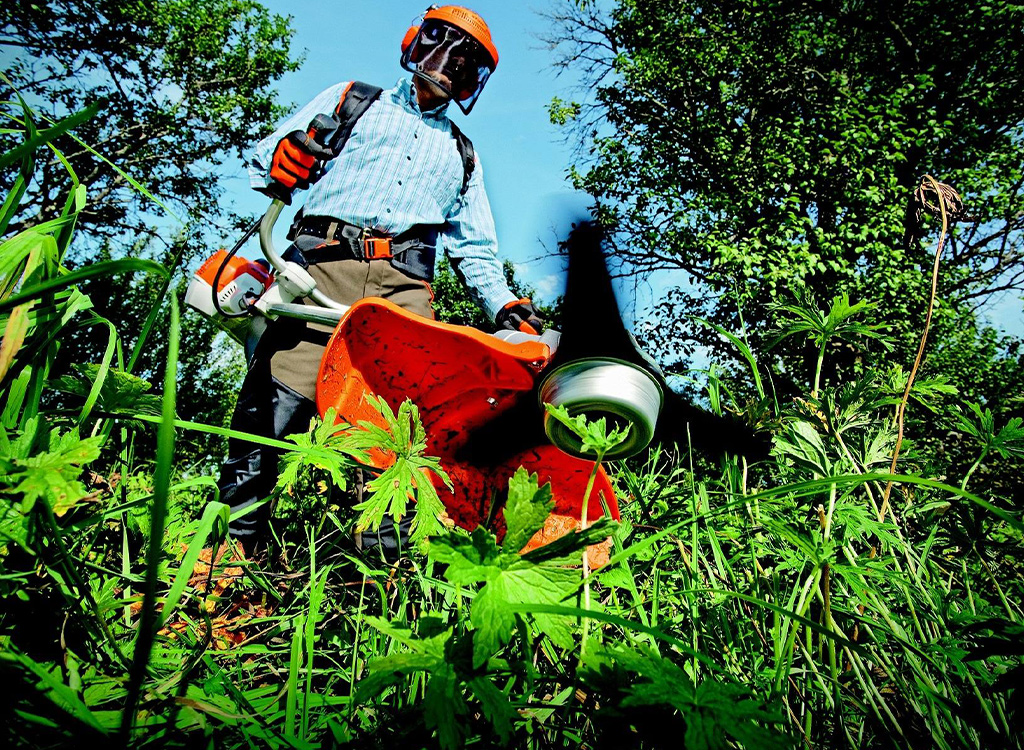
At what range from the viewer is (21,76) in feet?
30.5

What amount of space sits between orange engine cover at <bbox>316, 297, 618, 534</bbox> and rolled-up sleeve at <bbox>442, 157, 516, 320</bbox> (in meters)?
1.11

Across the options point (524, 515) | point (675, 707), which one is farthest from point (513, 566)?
point (675, 707)

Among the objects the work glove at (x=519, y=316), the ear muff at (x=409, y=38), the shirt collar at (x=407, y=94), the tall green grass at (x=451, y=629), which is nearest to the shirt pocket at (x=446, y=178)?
the shirt collar at (x=407, y=94)

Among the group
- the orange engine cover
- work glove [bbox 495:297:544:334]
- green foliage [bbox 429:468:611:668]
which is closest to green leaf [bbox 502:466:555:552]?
green foliage [bbox 429:468:611:668]

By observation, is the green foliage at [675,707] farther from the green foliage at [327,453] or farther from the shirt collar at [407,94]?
the shirt collar at [407,94]

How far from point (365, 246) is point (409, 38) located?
138cm

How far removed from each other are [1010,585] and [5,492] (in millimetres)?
1711

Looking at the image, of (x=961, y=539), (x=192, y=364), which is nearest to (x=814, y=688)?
(x=961, y=539)

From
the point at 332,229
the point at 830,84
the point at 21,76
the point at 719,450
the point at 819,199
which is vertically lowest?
the point at 719,450

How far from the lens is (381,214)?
2359 mm

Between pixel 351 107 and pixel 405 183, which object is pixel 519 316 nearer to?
pixel 405 183

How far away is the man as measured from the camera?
2.02 meters

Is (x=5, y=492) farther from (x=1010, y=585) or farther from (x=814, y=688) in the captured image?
(x=1010, y=585)

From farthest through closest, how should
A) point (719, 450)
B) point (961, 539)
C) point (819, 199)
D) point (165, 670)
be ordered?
point (819, 199), point (719, 450), point (961, 539), point (165, 670)
